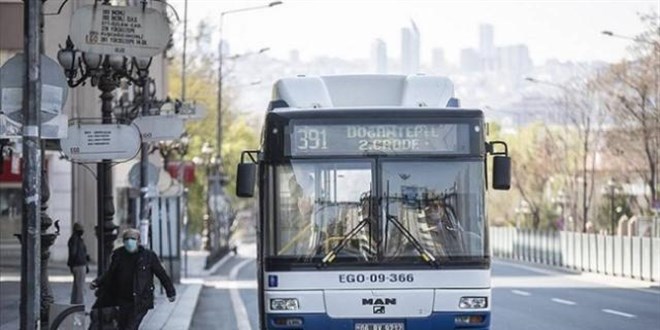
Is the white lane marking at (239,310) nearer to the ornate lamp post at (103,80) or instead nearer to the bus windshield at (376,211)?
the ornate lamp post at (103,80)

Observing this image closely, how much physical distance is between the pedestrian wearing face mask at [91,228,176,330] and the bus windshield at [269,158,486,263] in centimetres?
220

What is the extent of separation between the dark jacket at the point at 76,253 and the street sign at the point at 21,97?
10.6m

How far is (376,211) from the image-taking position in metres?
15.1

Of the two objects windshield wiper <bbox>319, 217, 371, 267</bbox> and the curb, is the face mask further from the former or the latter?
the curb

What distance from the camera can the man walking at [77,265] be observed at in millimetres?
22859

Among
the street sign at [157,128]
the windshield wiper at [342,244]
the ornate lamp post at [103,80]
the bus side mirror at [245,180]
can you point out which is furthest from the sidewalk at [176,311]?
the bus side mirror at [245,180]

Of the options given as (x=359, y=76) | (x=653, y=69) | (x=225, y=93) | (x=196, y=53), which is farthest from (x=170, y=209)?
(x=225, y=93)

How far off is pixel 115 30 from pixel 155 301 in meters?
14.2

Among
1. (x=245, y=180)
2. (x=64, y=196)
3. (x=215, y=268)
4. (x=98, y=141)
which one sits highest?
(x=98, y=141)

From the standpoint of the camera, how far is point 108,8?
57.7ft

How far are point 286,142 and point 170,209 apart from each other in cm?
2412

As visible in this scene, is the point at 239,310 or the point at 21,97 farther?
the point at 239,310

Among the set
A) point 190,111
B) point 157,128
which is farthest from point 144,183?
point 157,128

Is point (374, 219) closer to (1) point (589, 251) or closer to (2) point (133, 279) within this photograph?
(2) point (133, 279)
